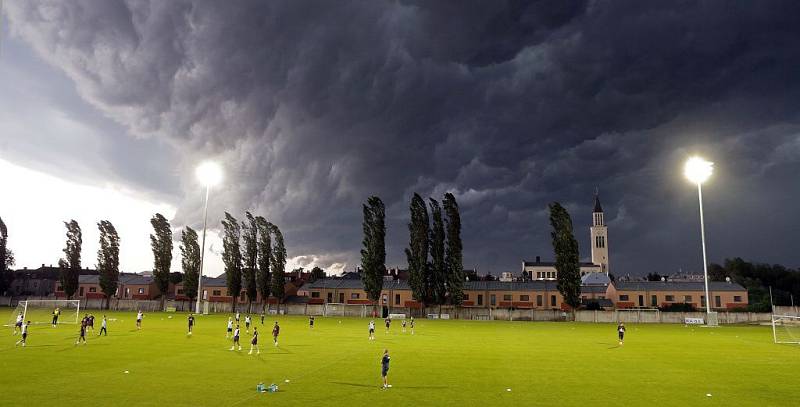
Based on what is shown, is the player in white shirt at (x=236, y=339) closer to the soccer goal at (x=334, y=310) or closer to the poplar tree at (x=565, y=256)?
the soccer goal at (x=334, y=310)

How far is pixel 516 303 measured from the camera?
110750mm

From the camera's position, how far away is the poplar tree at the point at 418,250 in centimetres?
9644

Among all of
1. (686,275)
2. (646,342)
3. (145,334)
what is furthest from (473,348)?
(686,275)

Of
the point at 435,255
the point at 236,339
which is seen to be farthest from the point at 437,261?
the point at 236,339

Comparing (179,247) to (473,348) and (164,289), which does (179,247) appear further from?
(473,348)

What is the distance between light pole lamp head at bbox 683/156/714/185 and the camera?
68.6 metres

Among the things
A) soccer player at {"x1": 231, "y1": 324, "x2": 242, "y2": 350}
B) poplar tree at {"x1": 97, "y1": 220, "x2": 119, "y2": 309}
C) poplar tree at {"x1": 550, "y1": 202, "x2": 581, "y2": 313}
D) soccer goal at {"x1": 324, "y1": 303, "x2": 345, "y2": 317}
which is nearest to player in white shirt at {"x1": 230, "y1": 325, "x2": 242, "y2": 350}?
soccer player at {"x1": 231, "y1": 324, "x2": 242, "y2": 350}

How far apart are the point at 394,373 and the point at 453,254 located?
7178 centimetres

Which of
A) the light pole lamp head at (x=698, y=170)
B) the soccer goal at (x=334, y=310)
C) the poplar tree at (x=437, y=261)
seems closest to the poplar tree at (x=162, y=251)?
the soccer goal at (x=334, y=310)

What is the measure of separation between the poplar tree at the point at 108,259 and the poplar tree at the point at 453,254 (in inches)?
2806

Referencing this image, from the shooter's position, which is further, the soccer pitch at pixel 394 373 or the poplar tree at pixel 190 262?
the poplar tree at pixel 190 262

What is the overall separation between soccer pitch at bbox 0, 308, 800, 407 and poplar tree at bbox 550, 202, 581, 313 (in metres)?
48.8

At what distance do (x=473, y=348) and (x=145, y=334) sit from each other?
1195 inches

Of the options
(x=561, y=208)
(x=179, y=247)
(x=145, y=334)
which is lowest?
(x=145, y=334)
